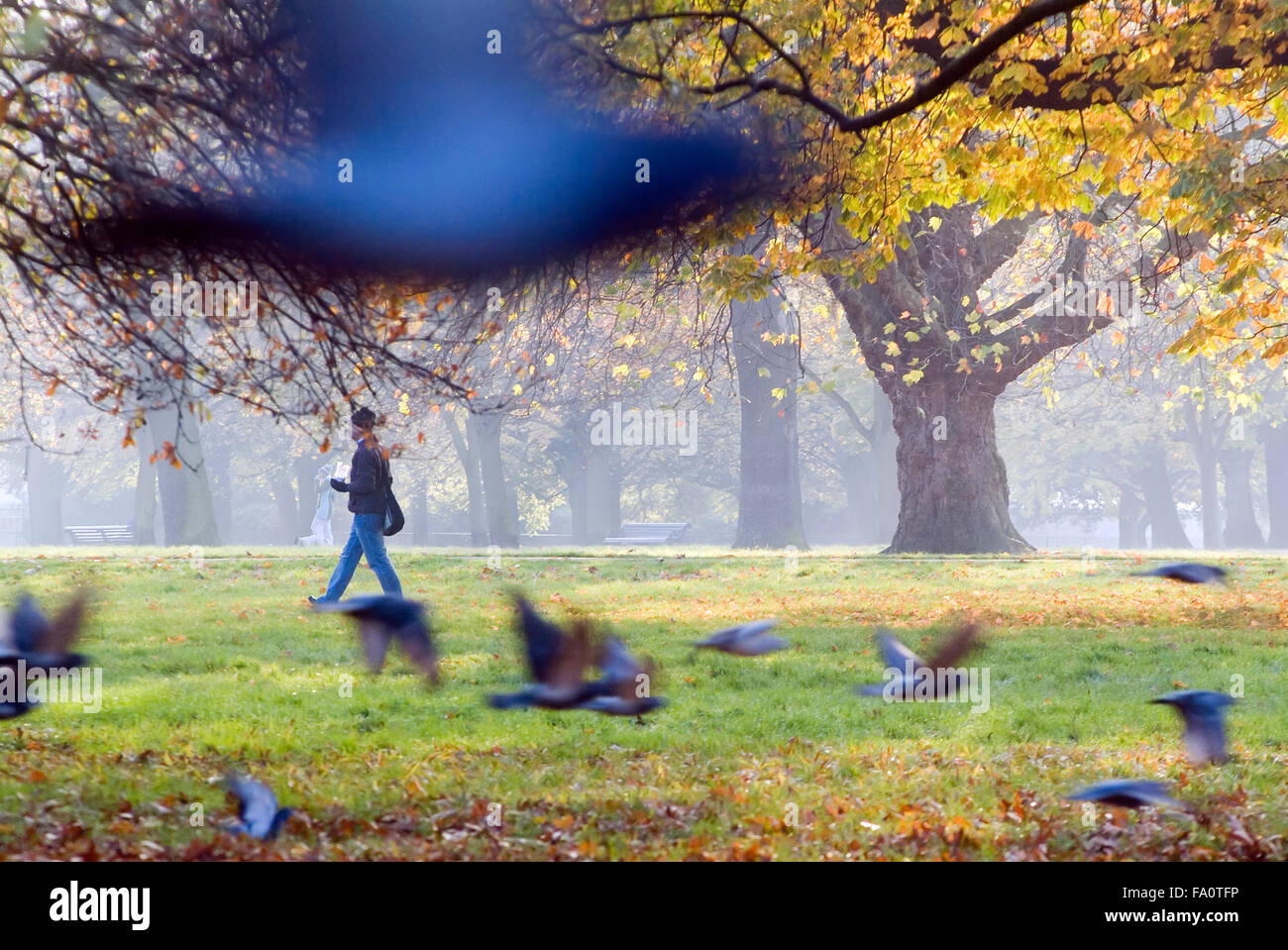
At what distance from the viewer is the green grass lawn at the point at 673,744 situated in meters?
5.80

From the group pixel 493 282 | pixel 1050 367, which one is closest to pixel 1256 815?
pixel 493 282

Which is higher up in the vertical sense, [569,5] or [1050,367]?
[569,5]

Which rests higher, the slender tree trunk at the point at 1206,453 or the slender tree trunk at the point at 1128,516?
the slender tree trunk at the point at 1206,453

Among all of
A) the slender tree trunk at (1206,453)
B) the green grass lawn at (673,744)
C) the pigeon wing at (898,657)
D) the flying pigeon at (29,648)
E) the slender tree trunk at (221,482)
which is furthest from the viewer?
the slender tree trunk at (221,482)

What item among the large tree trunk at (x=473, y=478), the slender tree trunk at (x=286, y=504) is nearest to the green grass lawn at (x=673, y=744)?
the large tree trunk at (x=473, y=478)

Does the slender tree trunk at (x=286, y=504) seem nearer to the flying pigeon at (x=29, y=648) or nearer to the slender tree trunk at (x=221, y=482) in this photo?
the slender tree trunk at (x=221, y=482)

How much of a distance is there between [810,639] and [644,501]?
Result: 4093 centimetres

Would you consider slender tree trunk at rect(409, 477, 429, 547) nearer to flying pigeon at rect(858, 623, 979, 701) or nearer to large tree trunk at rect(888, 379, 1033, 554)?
large tree trunk at rect(888, 379, 1033, 554)

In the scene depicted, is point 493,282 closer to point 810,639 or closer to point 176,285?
point 176,285

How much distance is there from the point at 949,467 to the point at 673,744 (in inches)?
512

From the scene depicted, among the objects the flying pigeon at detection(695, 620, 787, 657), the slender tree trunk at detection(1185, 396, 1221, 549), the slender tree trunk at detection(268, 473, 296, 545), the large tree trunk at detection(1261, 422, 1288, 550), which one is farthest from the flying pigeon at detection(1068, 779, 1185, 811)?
the slender tree trunk at detection(268, 473, 296, 545)

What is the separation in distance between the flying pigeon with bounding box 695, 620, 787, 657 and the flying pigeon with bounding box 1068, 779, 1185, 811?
4.12 m

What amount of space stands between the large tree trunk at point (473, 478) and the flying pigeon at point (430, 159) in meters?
27.4

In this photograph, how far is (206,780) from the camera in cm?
663
